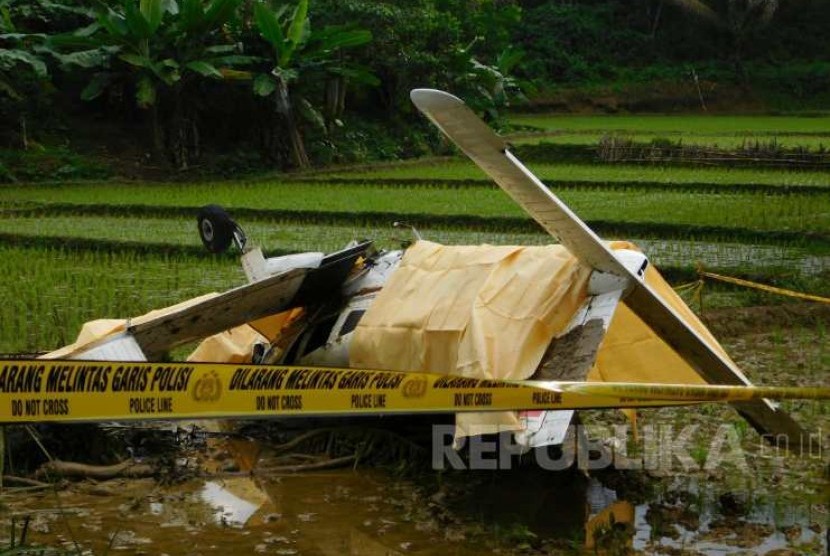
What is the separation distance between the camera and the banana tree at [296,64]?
18094 millimetres

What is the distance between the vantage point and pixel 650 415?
6199mm

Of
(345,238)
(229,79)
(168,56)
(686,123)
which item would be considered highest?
(168,56)

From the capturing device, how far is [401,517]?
4859 mm

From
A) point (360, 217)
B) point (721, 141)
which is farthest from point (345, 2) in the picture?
point (360, 217)

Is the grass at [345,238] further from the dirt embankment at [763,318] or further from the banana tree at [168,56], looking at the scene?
the banana tree at [168,56]

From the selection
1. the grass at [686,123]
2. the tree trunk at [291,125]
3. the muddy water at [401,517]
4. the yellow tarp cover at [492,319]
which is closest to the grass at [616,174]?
the tree trunk at [291,125]

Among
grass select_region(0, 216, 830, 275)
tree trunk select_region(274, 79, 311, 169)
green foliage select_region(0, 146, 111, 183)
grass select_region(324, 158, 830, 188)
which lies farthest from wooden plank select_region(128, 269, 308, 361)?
green foliage select_region(0, 146, 111, 183)

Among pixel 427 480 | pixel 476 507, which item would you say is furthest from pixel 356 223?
pixel 476 507

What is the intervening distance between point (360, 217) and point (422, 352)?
835 centimetres

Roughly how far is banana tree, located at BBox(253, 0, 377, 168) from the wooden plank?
486 inches

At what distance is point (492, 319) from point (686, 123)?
71.3ft

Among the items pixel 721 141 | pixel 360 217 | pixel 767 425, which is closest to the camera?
pixel 767 425

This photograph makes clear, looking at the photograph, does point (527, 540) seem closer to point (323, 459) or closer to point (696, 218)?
point (323, 459)

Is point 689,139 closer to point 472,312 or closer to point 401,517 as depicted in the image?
point 472,312
